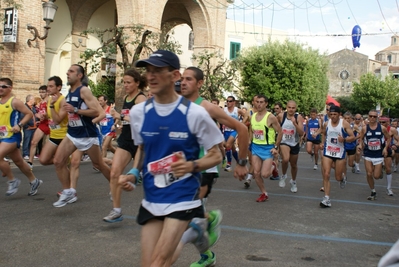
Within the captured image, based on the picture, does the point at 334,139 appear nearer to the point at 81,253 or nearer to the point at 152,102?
the point at 81,253

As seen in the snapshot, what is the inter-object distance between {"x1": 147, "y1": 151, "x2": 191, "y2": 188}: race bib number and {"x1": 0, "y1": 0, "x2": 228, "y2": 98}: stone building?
15814 millimetres

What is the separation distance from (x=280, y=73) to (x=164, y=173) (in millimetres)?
35543

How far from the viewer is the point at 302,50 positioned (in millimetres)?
39000

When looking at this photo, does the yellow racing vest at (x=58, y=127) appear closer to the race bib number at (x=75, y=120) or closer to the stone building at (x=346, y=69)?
the race bib number at (x=75, y=120)

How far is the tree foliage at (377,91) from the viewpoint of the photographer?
6569 centimetres

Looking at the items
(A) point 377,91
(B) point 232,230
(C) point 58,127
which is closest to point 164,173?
(B) point 232,230

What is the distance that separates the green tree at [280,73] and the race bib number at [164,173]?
34.3 meters

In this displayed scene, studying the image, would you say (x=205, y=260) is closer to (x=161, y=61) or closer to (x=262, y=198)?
(x=161, y=61)

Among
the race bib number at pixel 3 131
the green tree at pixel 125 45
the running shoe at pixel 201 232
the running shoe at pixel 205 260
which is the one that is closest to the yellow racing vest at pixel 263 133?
the race bib number at pixel 3 131

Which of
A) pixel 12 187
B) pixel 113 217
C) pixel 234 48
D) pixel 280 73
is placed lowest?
pixel 113 217

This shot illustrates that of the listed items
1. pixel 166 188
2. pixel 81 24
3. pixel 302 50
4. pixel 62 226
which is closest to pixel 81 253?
pixel 62 226

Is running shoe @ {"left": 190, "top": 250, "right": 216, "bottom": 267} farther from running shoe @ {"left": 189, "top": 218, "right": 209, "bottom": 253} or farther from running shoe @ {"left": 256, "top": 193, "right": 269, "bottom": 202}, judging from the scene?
running shoe @ {"left": 256, "top": 193, "right": 269, "bottom": 202}

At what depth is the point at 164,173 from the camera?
10.7 ft

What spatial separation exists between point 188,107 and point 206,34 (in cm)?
2406
